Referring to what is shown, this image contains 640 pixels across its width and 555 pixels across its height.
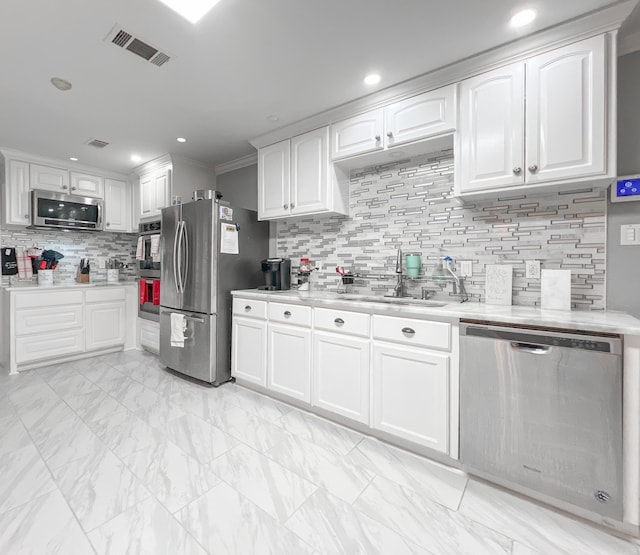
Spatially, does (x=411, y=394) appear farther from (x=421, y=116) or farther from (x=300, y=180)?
(x=300, y=180)

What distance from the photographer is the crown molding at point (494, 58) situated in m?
1.55

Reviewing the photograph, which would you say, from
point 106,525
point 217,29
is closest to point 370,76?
point 217,29

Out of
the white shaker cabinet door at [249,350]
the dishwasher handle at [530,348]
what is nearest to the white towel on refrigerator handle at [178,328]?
the white shaker cabinet door at [249,350]

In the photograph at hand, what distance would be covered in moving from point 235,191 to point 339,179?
1.76m

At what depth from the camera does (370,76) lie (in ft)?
6.95

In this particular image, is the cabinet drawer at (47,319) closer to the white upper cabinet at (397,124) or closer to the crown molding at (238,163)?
the crown molding at (238,163)

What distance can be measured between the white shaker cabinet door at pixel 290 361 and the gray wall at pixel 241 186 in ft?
5.91

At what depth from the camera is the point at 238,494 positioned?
4.99 feet

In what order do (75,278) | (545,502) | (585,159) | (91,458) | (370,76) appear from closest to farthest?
(545,502)
(585,159)
(91,458)
(370,76)
(75,278)

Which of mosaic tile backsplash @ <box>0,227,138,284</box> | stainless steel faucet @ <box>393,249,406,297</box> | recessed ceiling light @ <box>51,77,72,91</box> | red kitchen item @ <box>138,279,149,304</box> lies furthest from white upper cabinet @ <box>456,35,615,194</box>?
mosaic tile backsplash @ <box>0,227,138,284</box>

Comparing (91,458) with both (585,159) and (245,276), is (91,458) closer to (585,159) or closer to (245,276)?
(245,276)

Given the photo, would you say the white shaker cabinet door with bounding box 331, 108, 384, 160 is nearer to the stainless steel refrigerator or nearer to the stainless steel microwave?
the stainless steel refrigerator

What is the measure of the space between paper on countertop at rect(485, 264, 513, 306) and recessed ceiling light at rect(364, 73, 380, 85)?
1.52m

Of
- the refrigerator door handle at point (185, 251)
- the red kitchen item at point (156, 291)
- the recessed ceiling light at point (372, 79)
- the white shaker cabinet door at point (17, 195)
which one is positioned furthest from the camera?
the red kitchen item at point (156, 291)
